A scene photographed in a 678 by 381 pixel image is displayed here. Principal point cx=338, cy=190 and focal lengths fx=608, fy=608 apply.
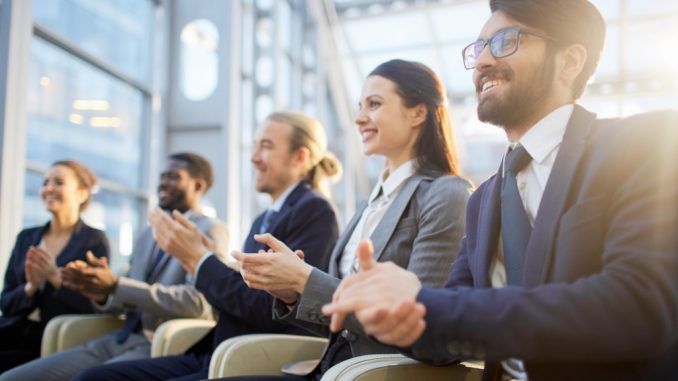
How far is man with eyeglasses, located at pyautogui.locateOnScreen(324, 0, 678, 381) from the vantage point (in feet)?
2.97

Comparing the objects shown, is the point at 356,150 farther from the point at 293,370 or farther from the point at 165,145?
the point at 293,370

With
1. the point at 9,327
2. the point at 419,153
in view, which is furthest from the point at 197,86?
the point at 419,153

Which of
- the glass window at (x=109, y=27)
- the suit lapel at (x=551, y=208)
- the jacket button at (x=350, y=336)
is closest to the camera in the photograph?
the suit lapel at (x=551, y=208)

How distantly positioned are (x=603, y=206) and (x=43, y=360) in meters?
2.32

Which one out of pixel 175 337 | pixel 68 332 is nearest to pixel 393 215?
pixel 175 337

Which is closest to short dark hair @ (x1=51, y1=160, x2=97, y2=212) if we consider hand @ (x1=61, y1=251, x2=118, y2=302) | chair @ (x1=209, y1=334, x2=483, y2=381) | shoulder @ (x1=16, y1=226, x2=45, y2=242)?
shoulder @ (x1=16, y1=226, x2=45, y2=242)

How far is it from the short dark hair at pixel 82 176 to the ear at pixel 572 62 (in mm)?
2745

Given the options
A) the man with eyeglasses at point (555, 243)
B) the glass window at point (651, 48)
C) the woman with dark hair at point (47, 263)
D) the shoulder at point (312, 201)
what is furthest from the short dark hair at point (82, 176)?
the glass window at point (651, 48)

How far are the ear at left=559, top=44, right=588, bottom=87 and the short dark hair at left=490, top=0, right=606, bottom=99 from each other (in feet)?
0.03

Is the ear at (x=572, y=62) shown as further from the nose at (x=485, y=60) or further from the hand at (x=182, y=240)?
the hand at (x=182, y=240)

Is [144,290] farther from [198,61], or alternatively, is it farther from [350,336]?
[198,61]

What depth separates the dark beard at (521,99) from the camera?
124 cm

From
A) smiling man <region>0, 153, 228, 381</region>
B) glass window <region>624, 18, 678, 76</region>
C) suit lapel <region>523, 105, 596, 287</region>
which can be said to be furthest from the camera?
glass window <region>624, 18, 678, 76</region>

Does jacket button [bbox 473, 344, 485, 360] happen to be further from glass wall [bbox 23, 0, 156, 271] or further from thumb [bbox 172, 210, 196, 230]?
glass wall [bbox 23, 0, 156, 271]
